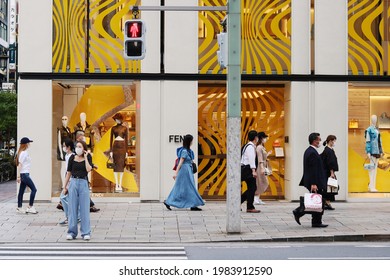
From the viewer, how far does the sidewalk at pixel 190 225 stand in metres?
12.9

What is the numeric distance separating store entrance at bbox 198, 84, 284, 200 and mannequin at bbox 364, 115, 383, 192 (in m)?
2.61

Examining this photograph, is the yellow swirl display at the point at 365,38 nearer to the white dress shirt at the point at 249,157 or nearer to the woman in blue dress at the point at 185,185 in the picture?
the white dress shirt at the point at 249,157

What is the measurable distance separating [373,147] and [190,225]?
26.0ft

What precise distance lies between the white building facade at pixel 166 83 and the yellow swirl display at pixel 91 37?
3cm

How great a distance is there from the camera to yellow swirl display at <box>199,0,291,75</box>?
64.3 feet

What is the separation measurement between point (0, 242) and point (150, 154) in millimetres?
7528

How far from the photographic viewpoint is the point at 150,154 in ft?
63.8

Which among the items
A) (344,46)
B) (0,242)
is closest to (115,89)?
(344,46)

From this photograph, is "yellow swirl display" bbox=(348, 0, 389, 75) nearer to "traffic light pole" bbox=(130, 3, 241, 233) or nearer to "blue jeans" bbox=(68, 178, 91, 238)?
"traffic light pole" bbox=(130, 3, 241, 233)

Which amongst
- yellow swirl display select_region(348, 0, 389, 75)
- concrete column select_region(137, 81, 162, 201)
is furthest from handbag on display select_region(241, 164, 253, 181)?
yellow swirl display select_region(348, 0, 389, 75)

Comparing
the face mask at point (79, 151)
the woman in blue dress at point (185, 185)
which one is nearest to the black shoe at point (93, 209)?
the woman in blue dress at point (185, 185)

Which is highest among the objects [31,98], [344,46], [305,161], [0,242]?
[344,46]

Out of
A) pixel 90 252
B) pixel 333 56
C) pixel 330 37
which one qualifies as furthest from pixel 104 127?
pixel 90 252

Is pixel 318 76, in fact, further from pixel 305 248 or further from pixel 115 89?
pixel 305 248
